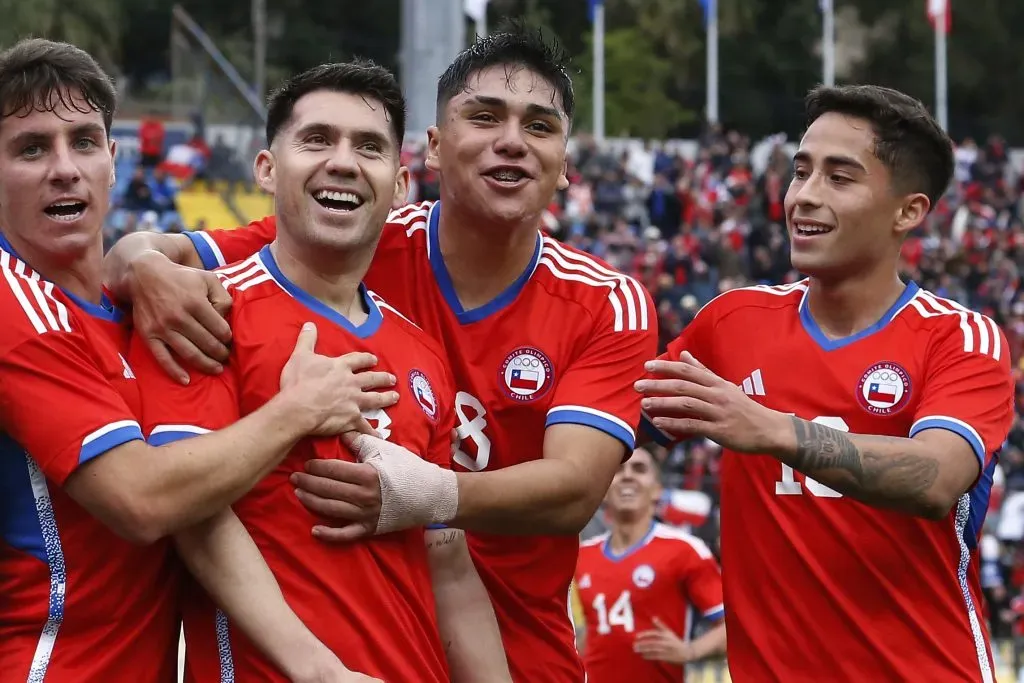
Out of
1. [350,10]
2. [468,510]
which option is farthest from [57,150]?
[350,10]

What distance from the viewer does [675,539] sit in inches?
329

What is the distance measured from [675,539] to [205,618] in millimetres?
5094

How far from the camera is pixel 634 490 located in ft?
27.9

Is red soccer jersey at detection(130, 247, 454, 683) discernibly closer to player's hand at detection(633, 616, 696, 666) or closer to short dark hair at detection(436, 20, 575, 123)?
short dark hair at detection(436, 20, 575, 123)

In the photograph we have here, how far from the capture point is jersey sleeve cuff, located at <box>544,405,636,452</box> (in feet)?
13.8

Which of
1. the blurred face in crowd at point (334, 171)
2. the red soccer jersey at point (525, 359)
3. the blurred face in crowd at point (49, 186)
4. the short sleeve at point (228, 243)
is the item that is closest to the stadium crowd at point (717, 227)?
the red soccer jersey at point (525, 359)

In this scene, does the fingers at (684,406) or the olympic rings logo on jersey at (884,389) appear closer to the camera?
the fingers at (684,406)

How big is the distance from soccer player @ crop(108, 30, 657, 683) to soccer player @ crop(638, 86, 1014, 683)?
10.5 inches

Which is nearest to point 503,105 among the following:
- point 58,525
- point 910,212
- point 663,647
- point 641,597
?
point 910,212

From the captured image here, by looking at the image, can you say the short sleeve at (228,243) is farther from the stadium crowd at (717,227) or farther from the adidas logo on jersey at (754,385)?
the stadium crowd at (717,227)

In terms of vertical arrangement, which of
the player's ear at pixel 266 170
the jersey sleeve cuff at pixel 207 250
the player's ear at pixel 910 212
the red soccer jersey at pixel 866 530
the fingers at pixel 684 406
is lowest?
the red soccer jersey at pixel 866 530

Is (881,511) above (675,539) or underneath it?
above

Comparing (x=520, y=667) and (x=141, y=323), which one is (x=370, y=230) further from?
(x=520, y=667)

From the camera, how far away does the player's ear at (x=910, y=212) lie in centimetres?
480
